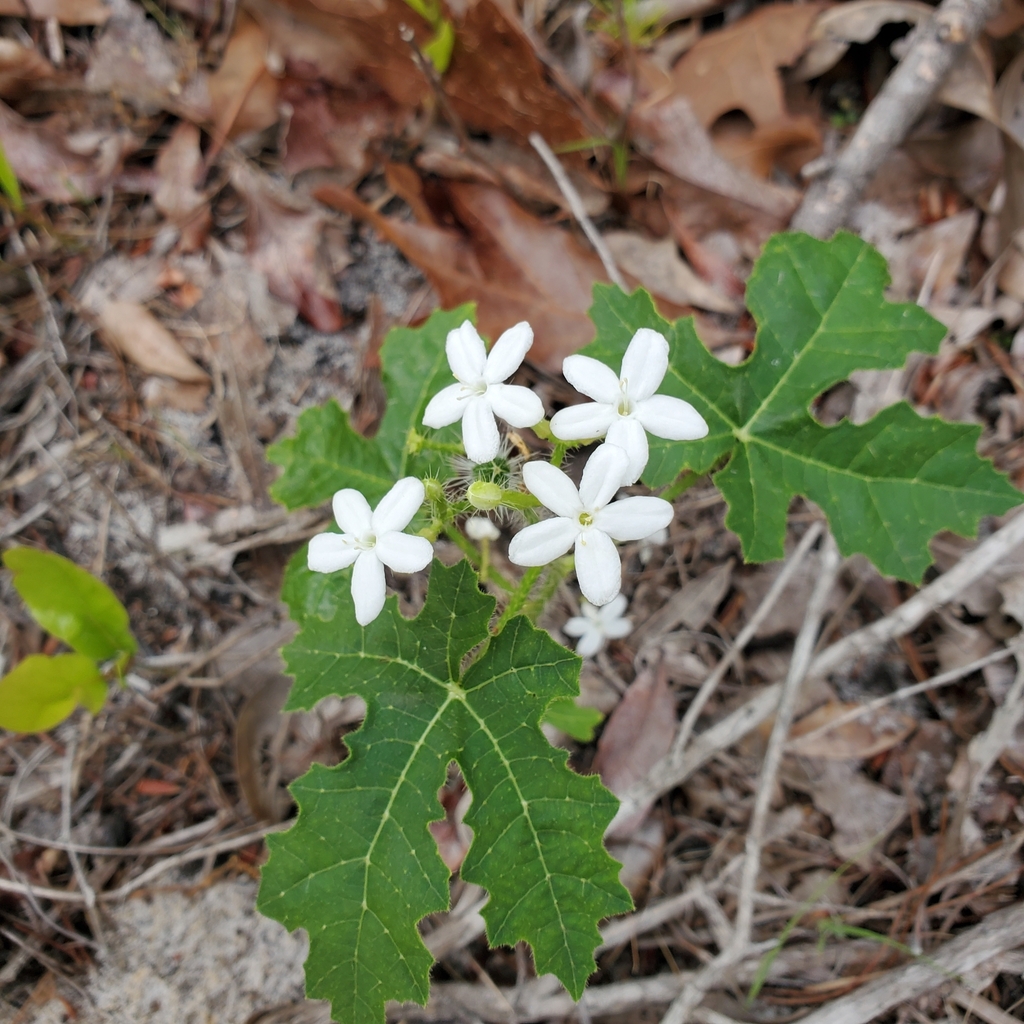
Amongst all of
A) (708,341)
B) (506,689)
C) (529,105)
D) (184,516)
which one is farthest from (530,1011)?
(529,105)

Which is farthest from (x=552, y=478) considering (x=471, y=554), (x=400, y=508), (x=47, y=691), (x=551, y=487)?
(x=47, y=691)

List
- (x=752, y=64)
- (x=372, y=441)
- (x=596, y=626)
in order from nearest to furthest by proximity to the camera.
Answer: (x=372, y=441), (x=596, y=626), (x=752, y=64)

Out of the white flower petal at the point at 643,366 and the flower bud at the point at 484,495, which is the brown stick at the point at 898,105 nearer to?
the white flower petal at the point at 643,366

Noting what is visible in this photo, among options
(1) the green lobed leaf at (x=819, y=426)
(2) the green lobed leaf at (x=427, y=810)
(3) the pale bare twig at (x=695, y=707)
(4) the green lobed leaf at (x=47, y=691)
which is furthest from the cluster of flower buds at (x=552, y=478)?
(4) the green lobed leaf at (x=47, y=691)

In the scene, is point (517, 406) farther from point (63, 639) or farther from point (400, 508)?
point (63, 639)

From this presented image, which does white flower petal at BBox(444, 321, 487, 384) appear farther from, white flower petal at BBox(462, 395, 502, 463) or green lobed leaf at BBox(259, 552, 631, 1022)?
green lobed leaf at BBox(259, 552, 631, 1022)

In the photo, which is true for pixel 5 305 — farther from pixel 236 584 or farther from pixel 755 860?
pixel 755 860
